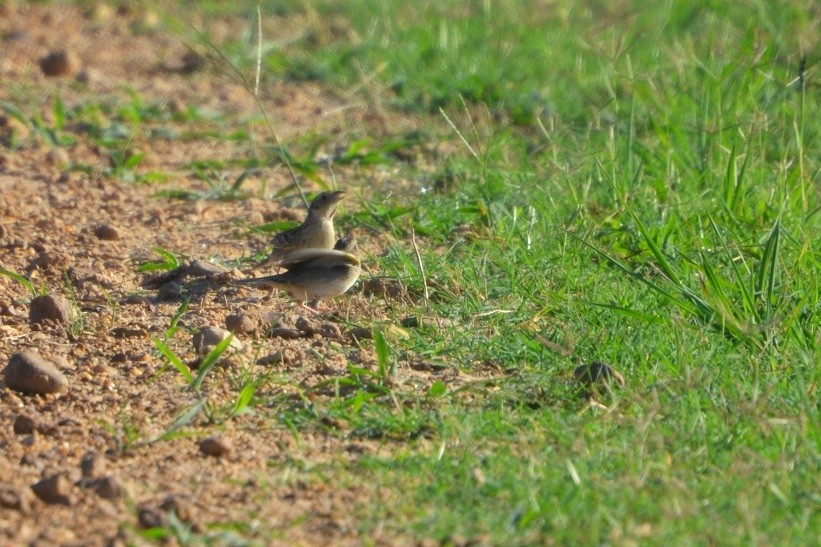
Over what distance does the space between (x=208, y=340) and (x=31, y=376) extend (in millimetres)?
725

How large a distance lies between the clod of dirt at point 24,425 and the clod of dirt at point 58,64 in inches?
232

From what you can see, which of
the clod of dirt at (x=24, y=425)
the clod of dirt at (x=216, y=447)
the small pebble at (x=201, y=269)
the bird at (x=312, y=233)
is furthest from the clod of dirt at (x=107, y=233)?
the clod of dirt at (x=216, y=447)

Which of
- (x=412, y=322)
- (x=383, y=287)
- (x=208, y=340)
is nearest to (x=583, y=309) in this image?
(x=412, y=322)

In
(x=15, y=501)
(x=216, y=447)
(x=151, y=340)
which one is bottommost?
(x=216, y=447)

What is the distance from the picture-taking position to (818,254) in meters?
5.81

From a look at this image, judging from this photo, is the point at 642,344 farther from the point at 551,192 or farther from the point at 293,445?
the point at 551,192

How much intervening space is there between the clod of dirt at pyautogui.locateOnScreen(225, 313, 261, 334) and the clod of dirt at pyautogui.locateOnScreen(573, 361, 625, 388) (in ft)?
4.66

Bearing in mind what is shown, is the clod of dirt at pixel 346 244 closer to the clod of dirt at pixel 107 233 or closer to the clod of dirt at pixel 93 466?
the clod of dirt at pixel 107 233

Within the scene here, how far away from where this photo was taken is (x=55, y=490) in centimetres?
394

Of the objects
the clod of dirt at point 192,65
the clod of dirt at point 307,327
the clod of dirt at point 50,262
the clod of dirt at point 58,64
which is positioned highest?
the clod of dirt at point 58,64

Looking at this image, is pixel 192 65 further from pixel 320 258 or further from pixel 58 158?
pixel 320 258

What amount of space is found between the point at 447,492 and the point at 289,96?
Result: 20.2ft

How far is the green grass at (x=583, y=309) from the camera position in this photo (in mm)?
3908

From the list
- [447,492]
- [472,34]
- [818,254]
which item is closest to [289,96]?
[472,34]
